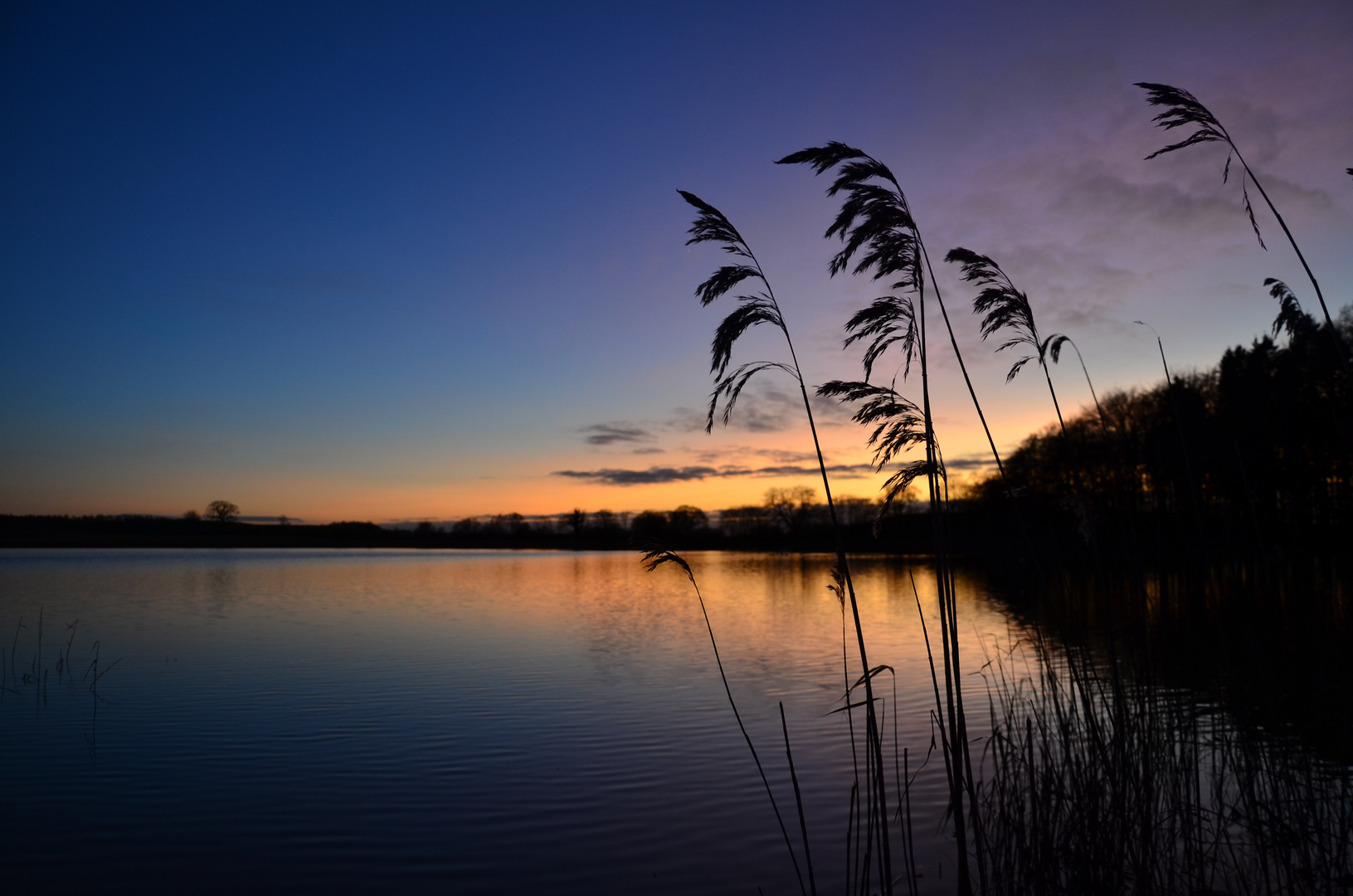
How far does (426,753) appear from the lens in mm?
8109

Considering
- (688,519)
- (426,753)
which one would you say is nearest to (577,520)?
(688,519)

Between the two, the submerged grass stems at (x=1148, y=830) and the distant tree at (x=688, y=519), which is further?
the distant tree at (x=688, y=519)

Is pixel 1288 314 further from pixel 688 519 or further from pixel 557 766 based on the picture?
pixel 688 519

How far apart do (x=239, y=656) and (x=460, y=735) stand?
732 cm

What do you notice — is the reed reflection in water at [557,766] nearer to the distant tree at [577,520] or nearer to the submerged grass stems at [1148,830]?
the submerged grass stems at [1148,830]

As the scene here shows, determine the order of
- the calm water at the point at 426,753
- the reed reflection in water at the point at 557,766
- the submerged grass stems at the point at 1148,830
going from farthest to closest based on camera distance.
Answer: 1. the calm water at the point at 426,753
2. the reed reflection in water at the point at 557,766
3. the submerged grass stems at the point at 1148,830

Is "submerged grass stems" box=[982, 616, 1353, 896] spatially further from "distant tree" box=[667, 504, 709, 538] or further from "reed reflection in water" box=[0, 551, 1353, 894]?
"distant tree" box=[667, 504, 709, 538]

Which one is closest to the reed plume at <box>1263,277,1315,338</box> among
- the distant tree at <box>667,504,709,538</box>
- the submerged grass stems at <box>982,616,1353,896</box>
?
the submerged grass stems at <box>982,616,1353,896</box>

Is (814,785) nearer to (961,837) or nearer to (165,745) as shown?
(961,837)

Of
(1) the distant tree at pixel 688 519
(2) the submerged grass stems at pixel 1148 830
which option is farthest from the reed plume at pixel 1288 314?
(1) the distant tree at pixel 688 519

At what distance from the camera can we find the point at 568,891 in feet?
16.2

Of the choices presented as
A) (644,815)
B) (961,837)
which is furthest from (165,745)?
(961,837)

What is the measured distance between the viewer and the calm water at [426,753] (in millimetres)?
5336

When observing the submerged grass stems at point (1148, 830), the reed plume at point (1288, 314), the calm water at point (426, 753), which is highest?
the reed plume at point (1288, 314)
